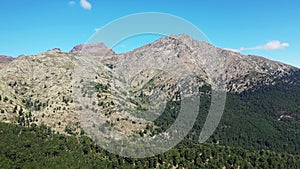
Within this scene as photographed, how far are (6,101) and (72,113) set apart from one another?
3555cm

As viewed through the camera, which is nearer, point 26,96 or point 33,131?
point 33,131

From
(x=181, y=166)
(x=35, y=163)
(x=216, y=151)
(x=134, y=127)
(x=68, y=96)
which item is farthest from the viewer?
(x=68, y=96)

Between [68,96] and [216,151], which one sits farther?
[68,96]

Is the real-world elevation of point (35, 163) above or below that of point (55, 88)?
below

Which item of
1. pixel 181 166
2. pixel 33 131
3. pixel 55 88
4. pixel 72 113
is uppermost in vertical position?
pixel 55 88

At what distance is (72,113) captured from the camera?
→ 16875 cm

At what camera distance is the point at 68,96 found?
182375 millimetres

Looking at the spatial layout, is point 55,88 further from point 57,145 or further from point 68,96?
point 57,145

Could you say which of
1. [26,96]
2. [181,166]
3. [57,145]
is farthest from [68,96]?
[181,166]

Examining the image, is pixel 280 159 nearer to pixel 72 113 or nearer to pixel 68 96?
pixel 72 113

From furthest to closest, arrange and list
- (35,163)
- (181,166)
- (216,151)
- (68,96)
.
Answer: (68,96)
(216,151)
(181,166)
(35,163)

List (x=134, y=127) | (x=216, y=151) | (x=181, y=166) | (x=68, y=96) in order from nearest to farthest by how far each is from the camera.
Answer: (x=181, y=166)
(x=216, y=151)
(x=134, y=127)
(x=68, y=96)

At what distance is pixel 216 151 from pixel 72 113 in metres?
80.9

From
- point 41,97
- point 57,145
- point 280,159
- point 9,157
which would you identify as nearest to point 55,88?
point 41,97
